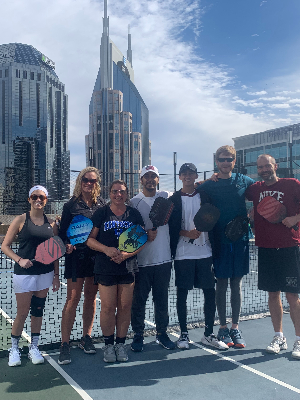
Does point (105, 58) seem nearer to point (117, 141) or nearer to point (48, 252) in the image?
point (117, 141)

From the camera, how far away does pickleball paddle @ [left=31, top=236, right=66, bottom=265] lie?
352cm

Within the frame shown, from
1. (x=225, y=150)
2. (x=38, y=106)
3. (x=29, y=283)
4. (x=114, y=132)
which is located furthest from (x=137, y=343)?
(x=38, y=106)

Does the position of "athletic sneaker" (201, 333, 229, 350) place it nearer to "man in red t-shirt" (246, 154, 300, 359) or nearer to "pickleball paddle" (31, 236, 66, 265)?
"man in red t-shirt" (246, 154, 300, 359)

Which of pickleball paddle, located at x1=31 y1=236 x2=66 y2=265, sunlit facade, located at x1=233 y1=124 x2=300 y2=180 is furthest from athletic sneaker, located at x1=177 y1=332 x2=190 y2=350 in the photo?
sunlit facade, located at x1=233 y1=124 x2=300 y2=180

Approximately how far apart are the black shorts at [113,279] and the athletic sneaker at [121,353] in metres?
0.70

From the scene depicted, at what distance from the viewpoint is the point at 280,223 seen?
3955 millimetres

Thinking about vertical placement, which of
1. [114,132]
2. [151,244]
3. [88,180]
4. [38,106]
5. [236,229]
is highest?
[38,106]

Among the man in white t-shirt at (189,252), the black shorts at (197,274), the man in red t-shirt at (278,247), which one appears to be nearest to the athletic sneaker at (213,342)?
the man in white t-shirt at (189,252)

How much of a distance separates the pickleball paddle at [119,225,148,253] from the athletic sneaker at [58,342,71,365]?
3.98ft

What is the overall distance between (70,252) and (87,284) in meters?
0.44

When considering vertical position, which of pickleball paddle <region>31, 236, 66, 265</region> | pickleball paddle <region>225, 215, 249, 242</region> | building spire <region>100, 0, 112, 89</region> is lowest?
pickleball paddle <region>31, 236, 66, 265</region>

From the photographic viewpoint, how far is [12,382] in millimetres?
3252

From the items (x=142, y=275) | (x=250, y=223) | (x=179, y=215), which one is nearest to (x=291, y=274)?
(x=250, y=223)

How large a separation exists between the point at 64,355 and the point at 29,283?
0.85 meters
